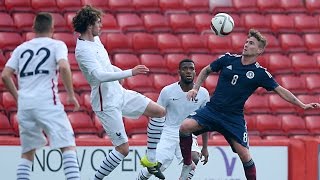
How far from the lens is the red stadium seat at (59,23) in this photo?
1741cm

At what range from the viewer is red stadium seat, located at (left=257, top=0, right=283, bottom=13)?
736 inches

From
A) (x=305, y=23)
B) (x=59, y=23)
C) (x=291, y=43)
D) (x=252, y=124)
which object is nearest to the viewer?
(x=252, y=124)

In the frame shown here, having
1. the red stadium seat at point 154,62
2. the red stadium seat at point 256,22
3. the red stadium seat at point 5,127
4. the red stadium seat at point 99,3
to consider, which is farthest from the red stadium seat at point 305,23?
the red stadium seat at point 5,127

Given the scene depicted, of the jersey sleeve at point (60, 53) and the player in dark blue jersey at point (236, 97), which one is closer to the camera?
the jersey sleeve at point (60, 53)

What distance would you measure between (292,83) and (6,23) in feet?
17.2

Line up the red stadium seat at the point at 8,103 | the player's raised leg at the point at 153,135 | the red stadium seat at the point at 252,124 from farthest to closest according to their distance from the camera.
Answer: the red stadium seat at the point at 252,124 → the red stadium seat at the point at 8,103 → the player's raised leg at the point at 153,135

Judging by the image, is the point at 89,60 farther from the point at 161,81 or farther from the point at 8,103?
the point at 161,81

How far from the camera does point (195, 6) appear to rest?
18422 mm

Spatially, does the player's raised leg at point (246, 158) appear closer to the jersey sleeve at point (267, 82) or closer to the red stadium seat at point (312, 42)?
the jersey sleeve at point (267, 82)

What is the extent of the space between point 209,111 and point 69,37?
6035mm

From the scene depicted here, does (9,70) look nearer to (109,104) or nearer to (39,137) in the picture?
(39,137)

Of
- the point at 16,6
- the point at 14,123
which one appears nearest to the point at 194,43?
the point at 16,6

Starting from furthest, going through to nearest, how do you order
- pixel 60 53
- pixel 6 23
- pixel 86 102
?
pixel 6 23
pixel 86 102
pixel 60 53

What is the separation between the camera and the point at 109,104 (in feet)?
38.0
